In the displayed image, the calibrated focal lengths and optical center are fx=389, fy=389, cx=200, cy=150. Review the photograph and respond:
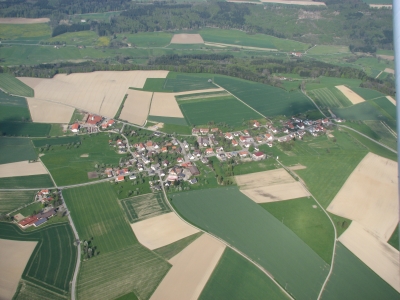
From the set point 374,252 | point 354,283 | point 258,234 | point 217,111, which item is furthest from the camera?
point 217,111

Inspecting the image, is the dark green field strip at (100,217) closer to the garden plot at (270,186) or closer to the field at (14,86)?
the garden plot at (270,186)

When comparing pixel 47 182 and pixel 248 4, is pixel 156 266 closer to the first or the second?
pixel 47 182

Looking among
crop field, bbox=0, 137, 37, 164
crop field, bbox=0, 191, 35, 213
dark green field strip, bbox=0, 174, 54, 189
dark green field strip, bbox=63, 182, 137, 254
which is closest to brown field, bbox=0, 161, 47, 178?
dark green field strip, bbox=0, 174, 54, 189

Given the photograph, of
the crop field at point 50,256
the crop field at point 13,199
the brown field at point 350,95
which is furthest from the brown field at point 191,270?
the brown field at point 350,95

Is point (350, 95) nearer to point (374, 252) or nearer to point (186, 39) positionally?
point (374, 252)

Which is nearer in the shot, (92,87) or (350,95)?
(92,87)

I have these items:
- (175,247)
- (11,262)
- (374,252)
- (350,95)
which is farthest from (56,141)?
(350,95)

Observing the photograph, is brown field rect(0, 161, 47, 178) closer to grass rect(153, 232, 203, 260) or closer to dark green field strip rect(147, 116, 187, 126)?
dark green field strip rect(147, 116, 187, 126)
